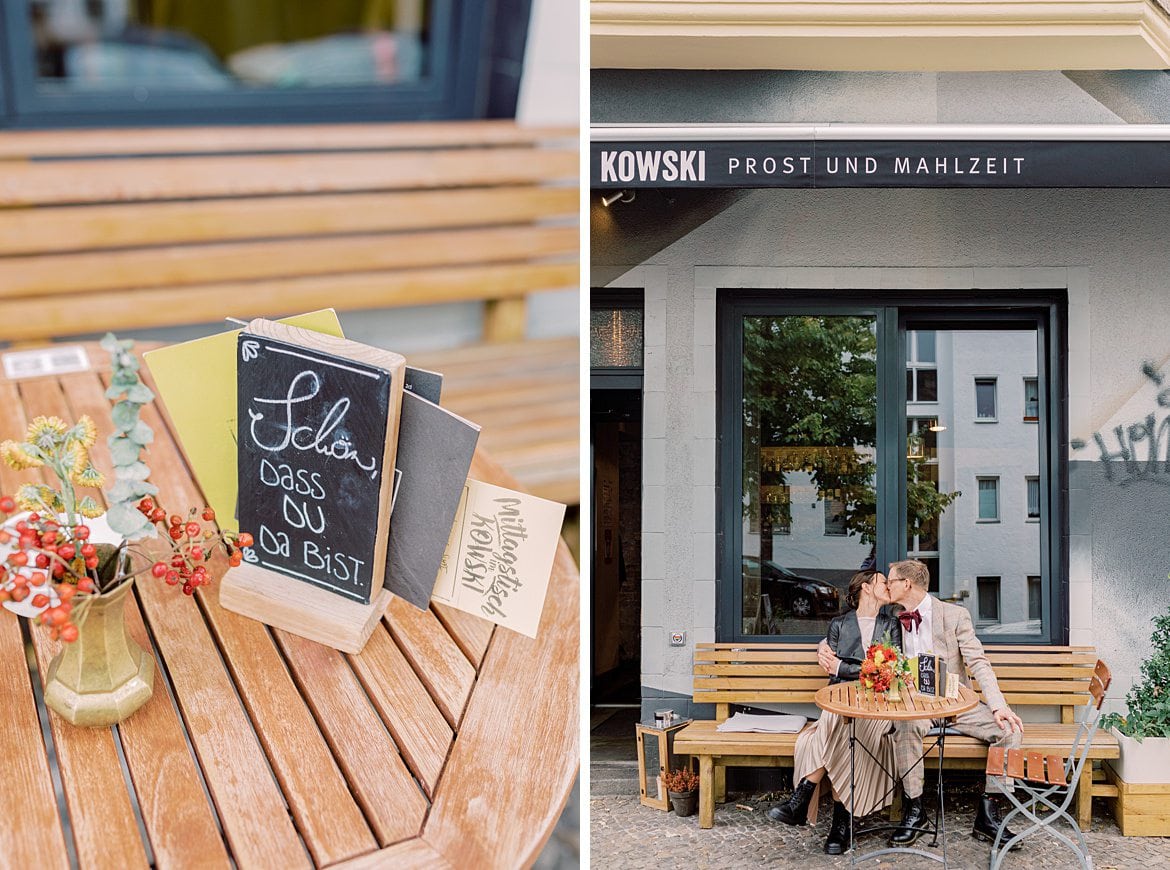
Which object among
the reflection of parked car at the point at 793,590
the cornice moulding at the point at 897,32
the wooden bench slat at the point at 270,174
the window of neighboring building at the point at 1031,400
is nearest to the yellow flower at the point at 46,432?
the wooden bench slat at the point at 270,174

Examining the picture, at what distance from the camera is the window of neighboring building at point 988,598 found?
473cm

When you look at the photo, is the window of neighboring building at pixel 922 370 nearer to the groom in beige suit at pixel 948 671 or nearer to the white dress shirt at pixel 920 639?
the groom in beige suit at pixel 948 671

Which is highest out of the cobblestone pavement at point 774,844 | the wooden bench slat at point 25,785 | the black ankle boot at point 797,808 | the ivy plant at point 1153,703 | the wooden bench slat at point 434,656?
the wooden bench slat at point 434,656

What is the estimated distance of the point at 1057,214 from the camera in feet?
15.1

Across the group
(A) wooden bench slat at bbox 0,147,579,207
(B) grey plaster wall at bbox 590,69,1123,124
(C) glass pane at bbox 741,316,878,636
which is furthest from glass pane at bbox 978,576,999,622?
(A) wooden bench slat at bbox 0,147,579,207

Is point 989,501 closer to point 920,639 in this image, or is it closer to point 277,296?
point 920,639

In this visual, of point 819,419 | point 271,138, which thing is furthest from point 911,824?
point 271,138

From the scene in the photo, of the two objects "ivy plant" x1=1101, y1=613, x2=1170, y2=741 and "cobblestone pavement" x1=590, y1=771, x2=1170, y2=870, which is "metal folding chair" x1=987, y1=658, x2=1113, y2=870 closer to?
"cobblestone pavement" x1=590, y1=771, x2=1170, y2=870

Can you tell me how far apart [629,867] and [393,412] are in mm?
2814

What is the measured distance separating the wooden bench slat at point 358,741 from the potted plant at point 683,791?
292 cm

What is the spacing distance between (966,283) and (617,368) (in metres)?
1.78

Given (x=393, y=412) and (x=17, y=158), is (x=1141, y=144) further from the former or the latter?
(x=17, y=158)

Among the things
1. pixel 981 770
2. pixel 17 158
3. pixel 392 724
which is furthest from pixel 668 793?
pixel 17 158

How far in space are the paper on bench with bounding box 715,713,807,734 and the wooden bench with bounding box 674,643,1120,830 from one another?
0.05 meters
